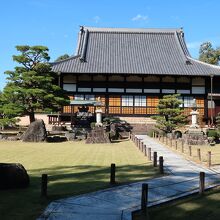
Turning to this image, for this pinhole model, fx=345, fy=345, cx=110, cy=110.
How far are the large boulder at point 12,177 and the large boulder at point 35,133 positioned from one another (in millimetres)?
17393

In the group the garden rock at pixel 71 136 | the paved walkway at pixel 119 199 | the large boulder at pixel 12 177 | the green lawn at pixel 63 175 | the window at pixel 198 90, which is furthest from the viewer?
the window at pixel 198 90

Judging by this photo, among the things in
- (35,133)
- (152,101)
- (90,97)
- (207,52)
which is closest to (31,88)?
(35,133)

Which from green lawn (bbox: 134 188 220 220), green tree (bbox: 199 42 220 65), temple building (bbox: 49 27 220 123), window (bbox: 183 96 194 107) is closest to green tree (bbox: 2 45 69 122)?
temple building (bbox: 49 27 220 123)

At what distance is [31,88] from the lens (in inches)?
1163

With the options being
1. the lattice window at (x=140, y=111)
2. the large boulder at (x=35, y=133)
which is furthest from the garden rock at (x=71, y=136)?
the lattice window at (x=140, y=111)

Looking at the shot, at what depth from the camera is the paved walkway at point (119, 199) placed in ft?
25.1

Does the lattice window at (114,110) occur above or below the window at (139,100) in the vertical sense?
below

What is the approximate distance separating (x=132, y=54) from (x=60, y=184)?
33.5m

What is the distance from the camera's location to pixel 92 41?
151 ft

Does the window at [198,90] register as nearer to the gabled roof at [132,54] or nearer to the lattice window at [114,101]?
the gabled roof at [132,54]

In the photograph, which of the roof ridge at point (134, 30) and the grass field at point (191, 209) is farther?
the roof ridge at point (134, 30)

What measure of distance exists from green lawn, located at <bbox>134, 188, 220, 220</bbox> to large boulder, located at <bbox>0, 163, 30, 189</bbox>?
13.1ft

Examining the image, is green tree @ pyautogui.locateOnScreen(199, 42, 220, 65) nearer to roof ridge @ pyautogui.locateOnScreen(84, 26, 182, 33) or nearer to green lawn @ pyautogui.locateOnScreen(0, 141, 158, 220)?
roof ridge @ pyautogui.locateOnScreen(84, 26, 182, 33)

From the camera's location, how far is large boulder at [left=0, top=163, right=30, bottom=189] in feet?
32.6
